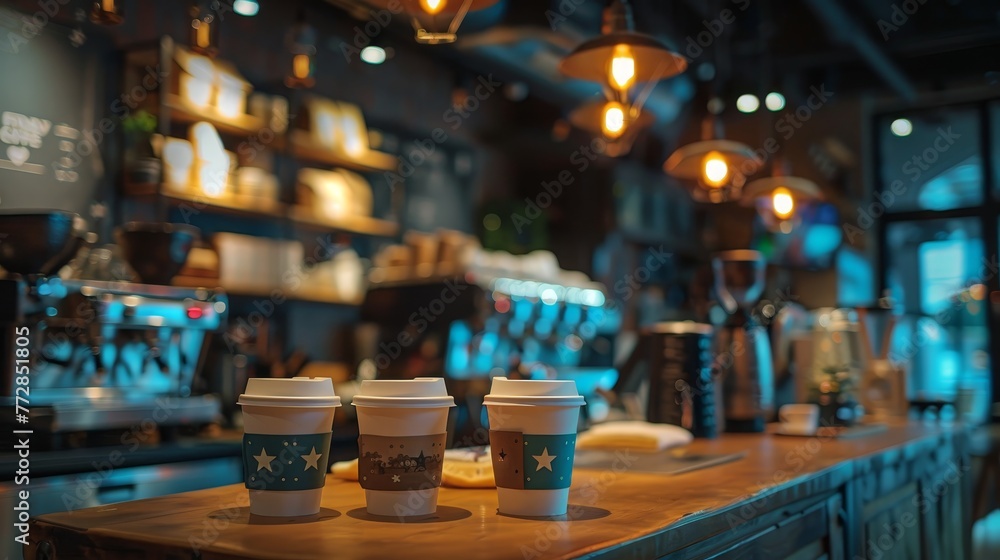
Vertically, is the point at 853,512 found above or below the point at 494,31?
below

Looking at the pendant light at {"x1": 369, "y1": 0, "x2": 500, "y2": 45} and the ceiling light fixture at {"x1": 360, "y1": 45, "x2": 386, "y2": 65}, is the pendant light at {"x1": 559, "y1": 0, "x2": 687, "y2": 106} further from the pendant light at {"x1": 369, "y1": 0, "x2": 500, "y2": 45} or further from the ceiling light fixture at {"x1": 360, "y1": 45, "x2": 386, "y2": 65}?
the ceiling light fixture at {"x1": 360, "y1": 45, "x2": 386, "y2": 65}

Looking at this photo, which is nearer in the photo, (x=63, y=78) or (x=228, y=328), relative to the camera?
(x=63, y=78)

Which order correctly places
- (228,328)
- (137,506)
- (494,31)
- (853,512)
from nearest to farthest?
(137,506), (853,512), (228,328), (494,31)

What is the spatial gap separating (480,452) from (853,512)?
853 millimetres

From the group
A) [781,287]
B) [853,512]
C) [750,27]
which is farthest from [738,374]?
[781,287]

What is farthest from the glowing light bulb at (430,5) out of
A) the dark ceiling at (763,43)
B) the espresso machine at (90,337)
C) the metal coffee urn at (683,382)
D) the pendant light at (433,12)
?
the dark ceiling at (763,43)

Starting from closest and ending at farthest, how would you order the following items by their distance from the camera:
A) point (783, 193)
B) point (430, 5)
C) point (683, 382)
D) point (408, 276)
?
1. point (430, 5)
2. point (683, 382)
3. point (783, 193)
4. point (408, 276)

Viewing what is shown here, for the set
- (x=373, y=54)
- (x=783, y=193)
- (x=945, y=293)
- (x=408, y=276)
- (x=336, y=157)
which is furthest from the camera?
(x=945, y=293)

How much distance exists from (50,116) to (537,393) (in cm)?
290

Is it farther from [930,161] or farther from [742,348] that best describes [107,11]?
[930,161]

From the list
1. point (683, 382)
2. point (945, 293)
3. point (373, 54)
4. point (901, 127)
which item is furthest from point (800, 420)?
point (901, 127)

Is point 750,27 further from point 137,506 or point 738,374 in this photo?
point 137,506

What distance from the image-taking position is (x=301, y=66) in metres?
3.06

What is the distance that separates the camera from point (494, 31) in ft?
14.2
